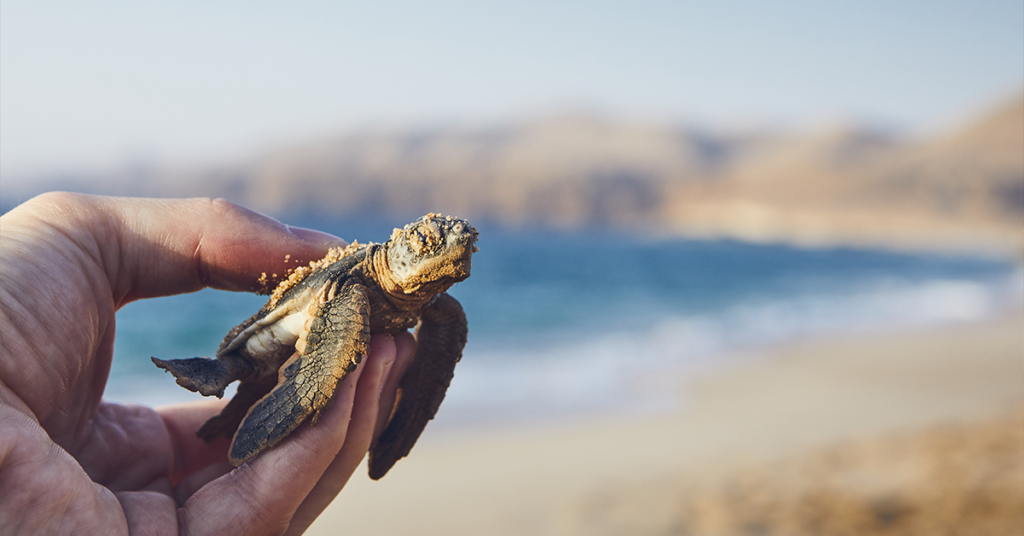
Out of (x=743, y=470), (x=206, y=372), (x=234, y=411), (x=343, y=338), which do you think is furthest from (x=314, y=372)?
(x=743, y=470)

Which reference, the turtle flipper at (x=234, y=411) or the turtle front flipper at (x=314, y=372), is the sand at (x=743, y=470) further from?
the turtle front flipper at (x=314, y=372)

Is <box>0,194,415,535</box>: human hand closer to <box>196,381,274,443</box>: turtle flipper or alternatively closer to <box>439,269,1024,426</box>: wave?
<box>196,381,274,443</box>: turtle flipper

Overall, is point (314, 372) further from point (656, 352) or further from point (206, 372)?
point (656, 352)

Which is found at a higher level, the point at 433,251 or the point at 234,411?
the point at 433,251

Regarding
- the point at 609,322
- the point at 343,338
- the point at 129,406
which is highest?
the point at 609,322

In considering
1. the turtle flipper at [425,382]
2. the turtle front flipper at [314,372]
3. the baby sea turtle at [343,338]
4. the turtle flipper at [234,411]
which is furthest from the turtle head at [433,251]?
the turtle flipper at [234,411]

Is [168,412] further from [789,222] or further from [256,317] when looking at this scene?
[789,222]

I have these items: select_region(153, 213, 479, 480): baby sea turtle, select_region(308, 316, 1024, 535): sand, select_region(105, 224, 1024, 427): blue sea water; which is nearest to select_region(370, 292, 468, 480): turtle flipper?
select_region(153, 213, 479, 480): baby sea turtle
